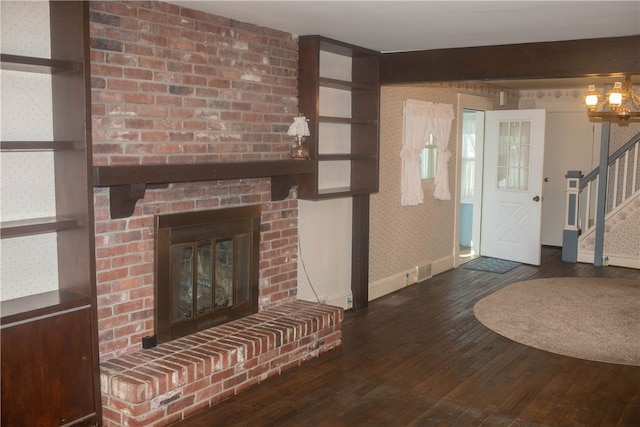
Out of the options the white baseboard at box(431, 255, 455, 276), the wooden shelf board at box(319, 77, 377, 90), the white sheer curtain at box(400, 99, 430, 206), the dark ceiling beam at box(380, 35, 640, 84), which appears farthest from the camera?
the white baseboard at box(431, 255, 455, 276)

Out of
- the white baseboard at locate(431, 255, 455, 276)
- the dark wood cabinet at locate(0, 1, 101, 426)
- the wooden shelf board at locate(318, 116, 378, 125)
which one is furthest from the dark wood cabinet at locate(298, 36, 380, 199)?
the white baseboard at locate(431, 255, 455, 276)

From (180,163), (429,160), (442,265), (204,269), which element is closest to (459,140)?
(429,160)

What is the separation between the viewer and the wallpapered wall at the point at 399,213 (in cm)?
643

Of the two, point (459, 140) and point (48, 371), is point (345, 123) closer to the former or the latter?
point (459, 140)

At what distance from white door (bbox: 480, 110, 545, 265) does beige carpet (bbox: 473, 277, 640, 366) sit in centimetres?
94

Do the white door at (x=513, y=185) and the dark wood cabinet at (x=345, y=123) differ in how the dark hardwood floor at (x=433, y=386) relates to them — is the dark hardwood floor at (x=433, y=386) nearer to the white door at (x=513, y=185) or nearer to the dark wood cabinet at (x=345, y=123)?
the dark wood cabinet at (x=345, y=123)

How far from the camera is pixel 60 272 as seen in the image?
11.3 ft

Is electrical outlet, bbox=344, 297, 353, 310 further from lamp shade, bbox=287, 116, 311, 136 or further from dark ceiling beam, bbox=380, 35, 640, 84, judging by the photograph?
dark ceiling beam, bbox=380, 35, 640, 84

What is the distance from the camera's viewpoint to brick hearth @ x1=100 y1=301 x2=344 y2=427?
11.2 ft

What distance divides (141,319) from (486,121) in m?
6.10

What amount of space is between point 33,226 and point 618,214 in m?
7.47

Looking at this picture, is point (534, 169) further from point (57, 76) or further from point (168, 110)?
point (57, 76)

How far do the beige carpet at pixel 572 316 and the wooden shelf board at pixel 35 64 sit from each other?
3.97 meters

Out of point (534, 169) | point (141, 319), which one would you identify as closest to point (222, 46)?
point (141, 319)
